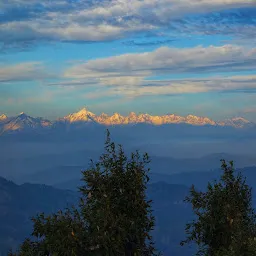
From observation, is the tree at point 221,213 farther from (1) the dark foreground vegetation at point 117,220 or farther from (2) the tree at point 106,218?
(2) the tree at point 106,218

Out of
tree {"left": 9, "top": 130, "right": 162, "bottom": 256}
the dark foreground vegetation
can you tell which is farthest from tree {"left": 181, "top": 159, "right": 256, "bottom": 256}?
tree {"left": 9, "top": 130, "right": 162, "bottom": 256}

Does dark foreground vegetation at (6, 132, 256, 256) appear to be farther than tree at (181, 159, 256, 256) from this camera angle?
No

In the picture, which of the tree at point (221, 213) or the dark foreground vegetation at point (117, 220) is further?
the tree at point (221, 213)

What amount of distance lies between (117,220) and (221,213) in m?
11.6

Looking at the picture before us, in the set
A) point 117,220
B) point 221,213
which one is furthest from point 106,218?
point 221,213

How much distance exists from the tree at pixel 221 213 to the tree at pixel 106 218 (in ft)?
21.2

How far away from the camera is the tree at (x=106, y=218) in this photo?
35500 millimetres

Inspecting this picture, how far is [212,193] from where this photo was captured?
44.2 metres

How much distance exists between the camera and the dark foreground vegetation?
35531 mm

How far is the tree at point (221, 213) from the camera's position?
41706mm

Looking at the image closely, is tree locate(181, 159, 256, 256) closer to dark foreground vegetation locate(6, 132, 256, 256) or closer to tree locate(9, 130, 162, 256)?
dark foreground vegetation locate(6, 132, 256, 256)

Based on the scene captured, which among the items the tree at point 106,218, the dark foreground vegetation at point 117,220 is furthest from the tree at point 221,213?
the tree at point 106,218

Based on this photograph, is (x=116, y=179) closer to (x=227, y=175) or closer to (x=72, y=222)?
(x=72, y=222)

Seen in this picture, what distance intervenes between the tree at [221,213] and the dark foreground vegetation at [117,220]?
0.30 ft
